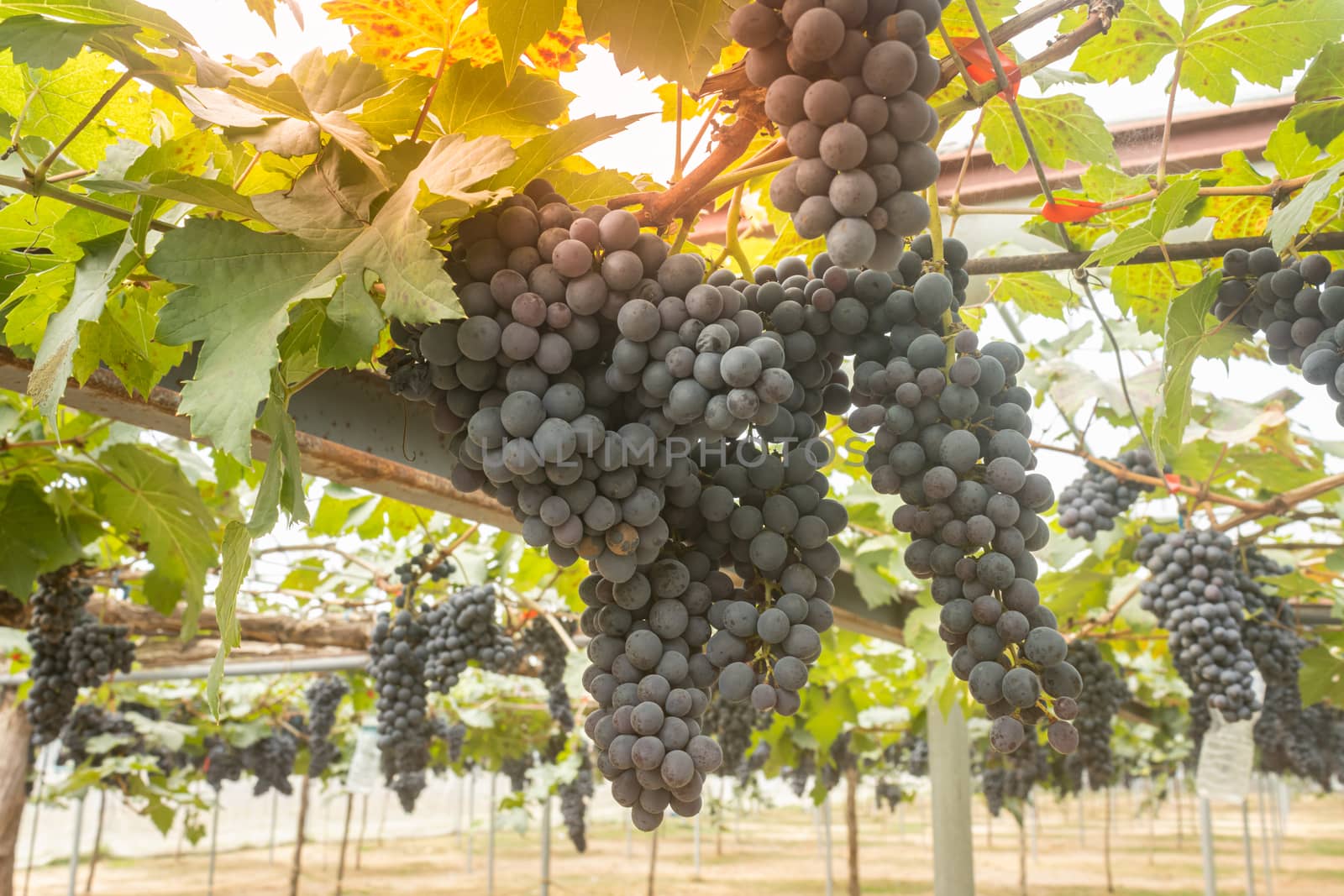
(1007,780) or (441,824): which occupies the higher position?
(1007,780)

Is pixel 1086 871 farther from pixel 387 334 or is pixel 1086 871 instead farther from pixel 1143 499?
pixel 387 334

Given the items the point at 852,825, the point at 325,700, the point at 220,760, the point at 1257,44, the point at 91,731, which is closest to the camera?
the point at 1257,44

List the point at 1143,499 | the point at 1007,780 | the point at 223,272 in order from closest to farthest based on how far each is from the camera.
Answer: the point at 223,272 → the point at 1143,499 → the point at 1007,780

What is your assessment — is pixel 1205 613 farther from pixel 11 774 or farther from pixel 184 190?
pixel 11 774

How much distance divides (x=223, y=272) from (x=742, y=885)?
19096 millimetres

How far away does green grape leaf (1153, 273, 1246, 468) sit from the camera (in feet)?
4.30

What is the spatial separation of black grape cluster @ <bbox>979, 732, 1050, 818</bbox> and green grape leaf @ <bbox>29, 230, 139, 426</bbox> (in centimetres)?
798

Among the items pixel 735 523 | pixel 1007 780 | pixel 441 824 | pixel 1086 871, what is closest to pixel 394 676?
pixel 735 523

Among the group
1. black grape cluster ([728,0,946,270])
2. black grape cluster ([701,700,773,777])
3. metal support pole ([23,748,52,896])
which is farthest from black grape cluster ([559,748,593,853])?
black grape cluster ([728,0,946,270])

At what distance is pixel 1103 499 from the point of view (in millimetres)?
3156

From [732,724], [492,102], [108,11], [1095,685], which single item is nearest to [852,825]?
[732,724]

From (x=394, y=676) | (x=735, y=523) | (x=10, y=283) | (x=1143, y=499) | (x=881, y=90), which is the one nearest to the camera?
(x=881, y=90)

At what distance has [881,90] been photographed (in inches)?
27.6

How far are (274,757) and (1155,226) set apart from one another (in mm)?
11294
